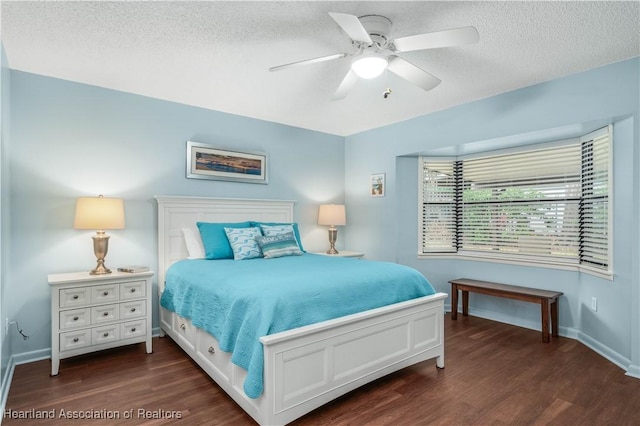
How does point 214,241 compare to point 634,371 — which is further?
point 214,241

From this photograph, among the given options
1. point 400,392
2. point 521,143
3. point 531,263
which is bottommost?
point 400,392

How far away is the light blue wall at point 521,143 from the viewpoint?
2771 mm

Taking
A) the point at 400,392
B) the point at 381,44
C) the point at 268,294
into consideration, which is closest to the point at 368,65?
the point at 381,44

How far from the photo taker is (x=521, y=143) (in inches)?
151

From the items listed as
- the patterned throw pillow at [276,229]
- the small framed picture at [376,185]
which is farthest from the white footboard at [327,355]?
the small framed picture at [376,185]

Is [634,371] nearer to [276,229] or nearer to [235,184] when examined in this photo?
[276,229]

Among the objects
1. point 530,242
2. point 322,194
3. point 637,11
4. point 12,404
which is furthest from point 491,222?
point 12,404

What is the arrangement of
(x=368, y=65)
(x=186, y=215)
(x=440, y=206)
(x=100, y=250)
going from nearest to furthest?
1. (x=368, y=65)
2. (x=100, y=250)
3. (x=186, y=215)
4. (x=440, y=206)

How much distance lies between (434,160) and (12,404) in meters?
4.66

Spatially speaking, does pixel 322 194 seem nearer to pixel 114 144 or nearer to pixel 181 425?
pixel 114 144

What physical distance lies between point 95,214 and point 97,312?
2.64 feet

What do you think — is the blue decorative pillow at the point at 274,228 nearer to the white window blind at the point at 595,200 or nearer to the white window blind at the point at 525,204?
the white window blind at the point at 525,204

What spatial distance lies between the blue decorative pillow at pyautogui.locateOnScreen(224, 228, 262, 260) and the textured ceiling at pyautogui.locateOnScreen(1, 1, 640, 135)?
1.39m

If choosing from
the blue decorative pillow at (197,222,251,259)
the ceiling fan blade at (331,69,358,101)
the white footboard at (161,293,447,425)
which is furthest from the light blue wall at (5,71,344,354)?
the ceiling fan blade at (331,69,358,101)
